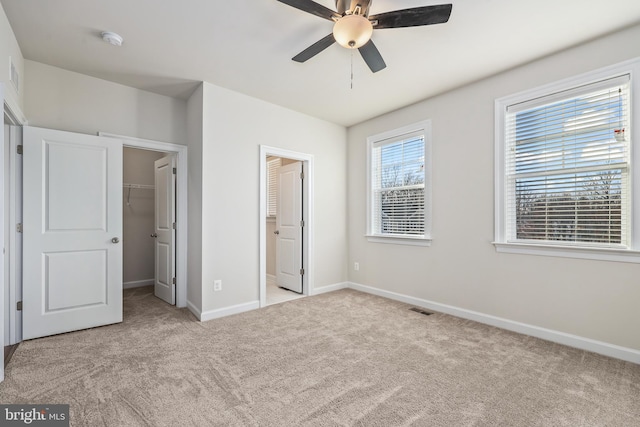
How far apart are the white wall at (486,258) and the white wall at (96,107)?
2843 mm

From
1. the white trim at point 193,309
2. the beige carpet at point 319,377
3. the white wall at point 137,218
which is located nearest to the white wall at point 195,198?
the white trim at point 193,309

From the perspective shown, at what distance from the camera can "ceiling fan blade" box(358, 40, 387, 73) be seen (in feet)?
7.36

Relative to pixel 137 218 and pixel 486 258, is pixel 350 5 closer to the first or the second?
pixel 486 258

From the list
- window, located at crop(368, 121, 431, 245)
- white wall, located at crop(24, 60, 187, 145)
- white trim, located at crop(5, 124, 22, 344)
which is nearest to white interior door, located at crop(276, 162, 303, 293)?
window, located at crop(368, 121, 431, 245)

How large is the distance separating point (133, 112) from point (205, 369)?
2967 mm

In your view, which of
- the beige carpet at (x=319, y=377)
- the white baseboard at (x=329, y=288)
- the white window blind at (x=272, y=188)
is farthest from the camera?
the white window blind at (x=272, y=188)

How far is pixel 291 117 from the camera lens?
427 cm

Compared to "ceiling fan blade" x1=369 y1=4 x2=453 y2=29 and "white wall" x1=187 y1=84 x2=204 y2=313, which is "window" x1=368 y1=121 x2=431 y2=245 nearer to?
"ceiling fan blade" x1=369 y1=4 x2=453 y2=29

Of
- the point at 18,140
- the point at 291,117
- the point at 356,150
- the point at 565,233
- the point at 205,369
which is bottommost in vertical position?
the point at 205,369

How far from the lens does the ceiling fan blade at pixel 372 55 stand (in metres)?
2.24

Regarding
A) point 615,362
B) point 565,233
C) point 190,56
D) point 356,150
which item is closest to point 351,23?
point 190,56

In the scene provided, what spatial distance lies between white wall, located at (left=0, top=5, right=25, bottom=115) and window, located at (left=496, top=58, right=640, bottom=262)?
4.33 m

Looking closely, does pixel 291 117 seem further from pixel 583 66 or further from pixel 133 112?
pixel 583 66

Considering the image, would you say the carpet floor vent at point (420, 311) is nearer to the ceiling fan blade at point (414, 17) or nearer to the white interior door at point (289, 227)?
the white interior door at point (289, 227)
